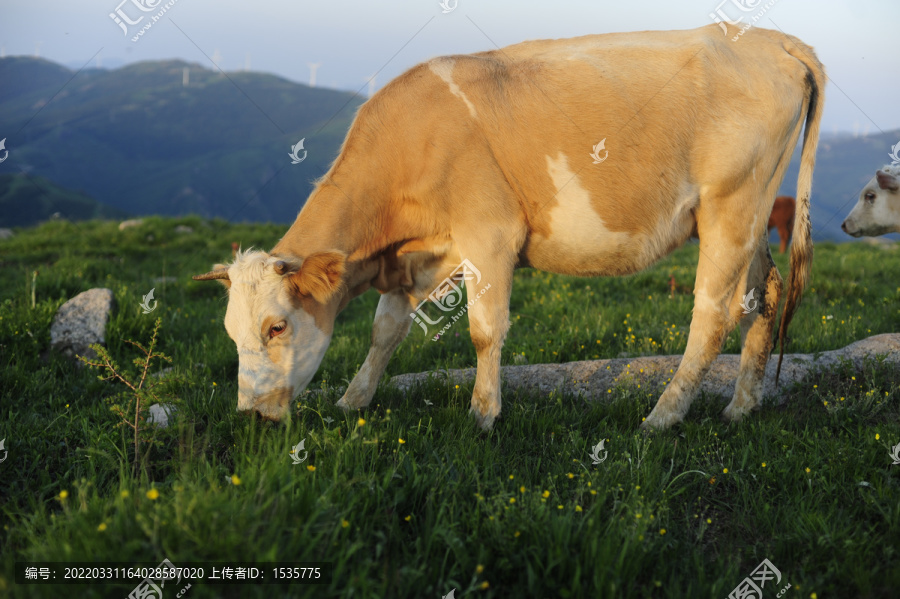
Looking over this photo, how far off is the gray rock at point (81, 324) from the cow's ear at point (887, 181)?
891 centimetres

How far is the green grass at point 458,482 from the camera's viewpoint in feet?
7.80

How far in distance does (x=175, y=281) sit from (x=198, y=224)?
643 cm

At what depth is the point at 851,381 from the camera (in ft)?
15.6

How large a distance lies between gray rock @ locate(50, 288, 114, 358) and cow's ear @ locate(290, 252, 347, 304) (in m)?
2.94

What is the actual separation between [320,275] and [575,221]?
6.04ft

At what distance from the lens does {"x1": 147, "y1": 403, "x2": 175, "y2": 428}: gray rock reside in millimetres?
4141

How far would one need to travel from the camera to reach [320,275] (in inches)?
160

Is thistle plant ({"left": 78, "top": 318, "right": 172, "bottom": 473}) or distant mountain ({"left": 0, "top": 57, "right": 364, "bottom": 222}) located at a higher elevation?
thistle plant ({"left": 78, "top": 318, "right": 172, "bottom": 473})

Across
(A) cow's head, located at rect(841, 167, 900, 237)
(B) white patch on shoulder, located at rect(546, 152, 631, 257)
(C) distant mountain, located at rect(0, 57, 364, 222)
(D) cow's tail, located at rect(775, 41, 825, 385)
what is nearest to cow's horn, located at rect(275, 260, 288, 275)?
(B) white patch on shoulder, located at rect(546, 152, 631, 257)

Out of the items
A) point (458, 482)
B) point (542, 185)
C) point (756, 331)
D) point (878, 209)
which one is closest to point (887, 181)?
point (878, 209)

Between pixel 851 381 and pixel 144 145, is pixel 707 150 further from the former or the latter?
pixel 144 145

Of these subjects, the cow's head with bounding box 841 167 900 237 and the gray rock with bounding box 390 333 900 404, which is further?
the cow's head with bounding box 841 167 900 237

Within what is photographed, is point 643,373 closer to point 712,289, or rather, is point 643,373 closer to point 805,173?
point 712,289

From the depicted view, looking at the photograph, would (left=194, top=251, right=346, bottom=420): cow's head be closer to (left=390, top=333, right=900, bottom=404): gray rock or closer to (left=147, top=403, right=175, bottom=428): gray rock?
(left=147, top=403, right=175, bottom=428): gray rock
